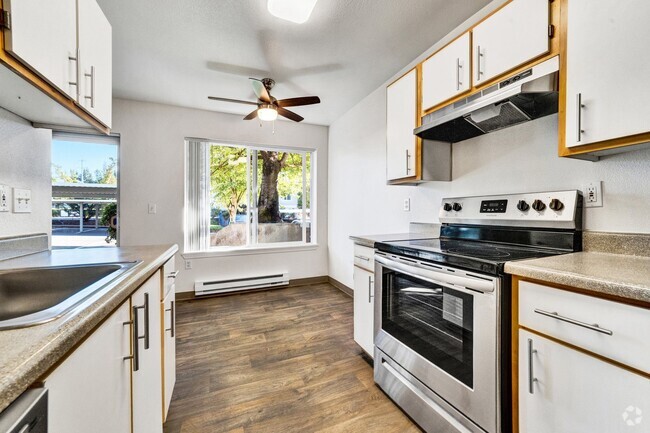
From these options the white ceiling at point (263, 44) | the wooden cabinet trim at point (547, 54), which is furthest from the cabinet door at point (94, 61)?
the wooden cabinet trim at point (547, 54)

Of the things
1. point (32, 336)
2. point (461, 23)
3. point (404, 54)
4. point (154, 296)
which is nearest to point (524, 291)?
point (32, 336)

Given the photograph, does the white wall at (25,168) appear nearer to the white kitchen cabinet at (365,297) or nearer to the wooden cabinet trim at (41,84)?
the wooden cabinet trim at (41,84)

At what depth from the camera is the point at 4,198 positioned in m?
1.42

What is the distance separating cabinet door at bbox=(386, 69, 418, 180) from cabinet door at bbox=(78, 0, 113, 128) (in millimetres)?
1889

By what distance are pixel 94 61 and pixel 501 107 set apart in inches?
83.4

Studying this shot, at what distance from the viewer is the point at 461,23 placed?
6.64 feet

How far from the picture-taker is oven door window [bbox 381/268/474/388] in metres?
1.27

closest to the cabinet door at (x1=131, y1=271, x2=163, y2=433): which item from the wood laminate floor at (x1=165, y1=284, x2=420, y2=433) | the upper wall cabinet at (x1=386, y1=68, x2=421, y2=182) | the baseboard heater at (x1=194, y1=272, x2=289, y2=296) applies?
the wood laminate floor at (x1=165, y1=284, x2=420, y2=433)

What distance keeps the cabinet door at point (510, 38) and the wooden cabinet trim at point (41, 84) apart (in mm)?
2013

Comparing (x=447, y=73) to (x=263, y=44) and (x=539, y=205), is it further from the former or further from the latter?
(x=263, y=44)

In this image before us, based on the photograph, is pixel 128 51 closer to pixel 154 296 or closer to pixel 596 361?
pixel 154 296

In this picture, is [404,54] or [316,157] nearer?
[404,54]

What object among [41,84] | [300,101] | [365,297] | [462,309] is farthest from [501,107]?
[41,84]

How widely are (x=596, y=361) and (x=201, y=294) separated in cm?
369
